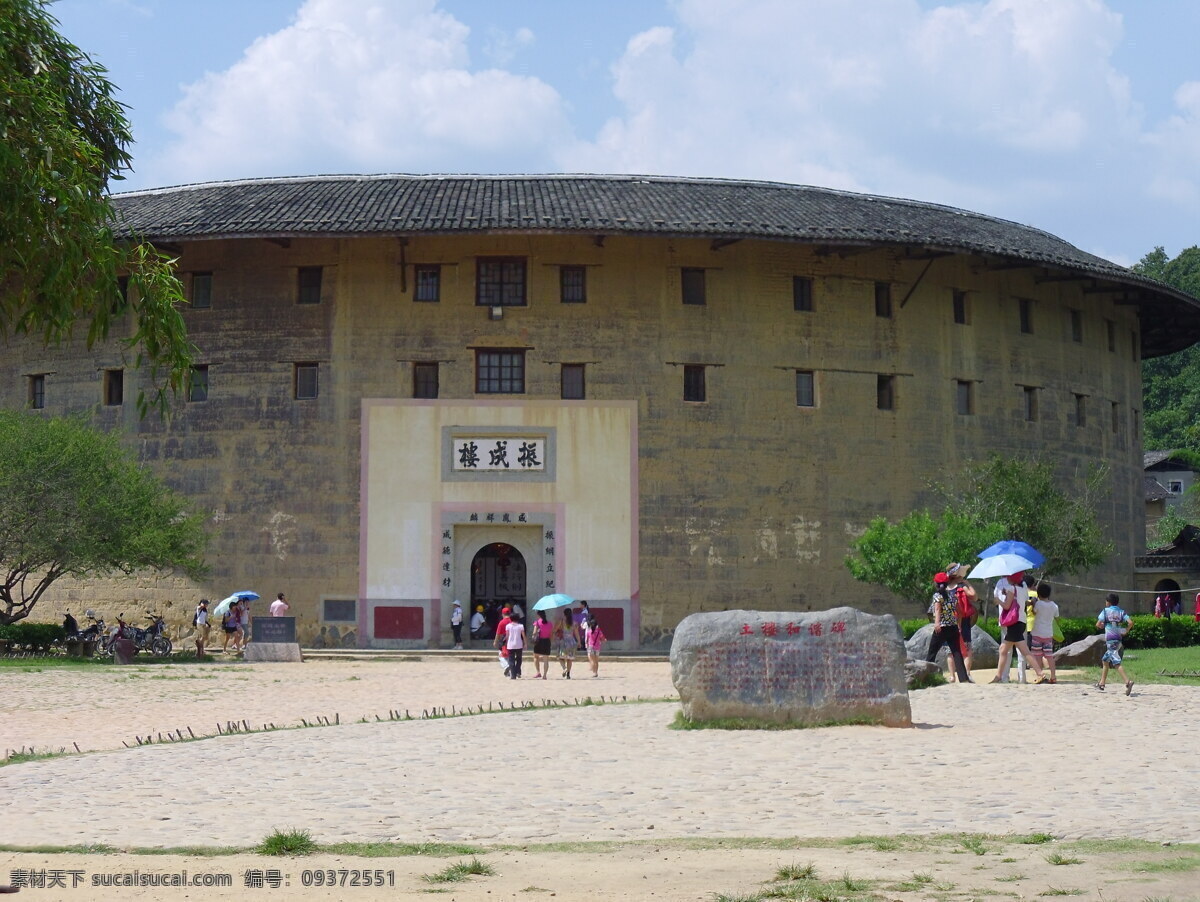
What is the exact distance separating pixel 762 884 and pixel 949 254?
84.6ft

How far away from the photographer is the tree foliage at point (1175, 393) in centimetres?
6856

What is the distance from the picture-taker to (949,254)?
101 ft

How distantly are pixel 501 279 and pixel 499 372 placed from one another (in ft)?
6.09

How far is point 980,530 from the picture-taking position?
1051 inches

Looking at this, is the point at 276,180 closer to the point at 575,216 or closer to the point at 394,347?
the point at 394,347

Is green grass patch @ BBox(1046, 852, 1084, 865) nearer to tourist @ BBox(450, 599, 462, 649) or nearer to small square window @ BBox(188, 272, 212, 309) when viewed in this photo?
tourist @ BBox(450, 599, 462, 649)

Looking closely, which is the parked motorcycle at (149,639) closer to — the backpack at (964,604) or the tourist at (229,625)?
the tourist at (229,625)

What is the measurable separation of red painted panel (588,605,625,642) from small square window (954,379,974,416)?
858 cm

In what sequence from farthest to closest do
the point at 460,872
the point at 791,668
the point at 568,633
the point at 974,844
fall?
the point at 568,633 → the point at 791,668 → the point at 974,844 → the point at 460,872

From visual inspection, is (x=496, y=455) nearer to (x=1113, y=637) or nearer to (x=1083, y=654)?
(x=1083, y=654)

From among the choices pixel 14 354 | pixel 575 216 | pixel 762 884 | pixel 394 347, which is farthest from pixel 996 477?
pixel 762 884

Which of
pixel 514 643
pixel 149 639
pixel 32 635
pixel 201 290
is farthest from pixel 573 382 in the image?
pixel 32 635

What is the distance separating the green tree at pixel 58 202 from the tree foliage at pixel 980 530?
19.6m

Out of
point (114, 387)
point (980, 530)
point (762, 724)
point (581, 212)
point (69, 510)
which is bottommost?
point (762, 724)
